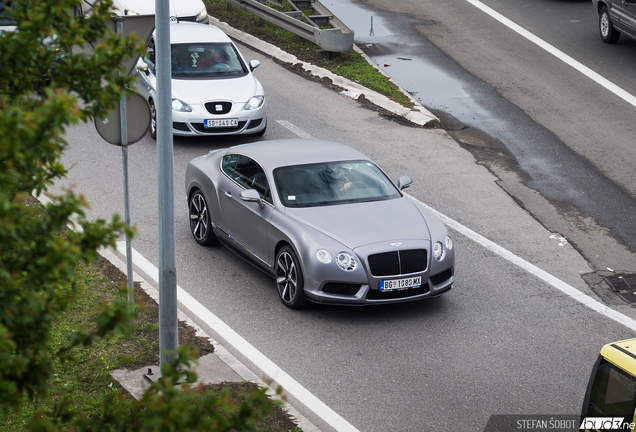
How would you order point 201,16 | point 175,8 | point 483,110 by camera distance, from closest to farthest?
point 483,110 → point 175,8 → point 201,16

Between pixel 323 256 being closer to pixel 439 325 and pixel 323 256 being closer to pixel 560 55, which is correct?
pixel 439 325

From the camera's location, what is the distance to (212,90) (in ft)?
47.4

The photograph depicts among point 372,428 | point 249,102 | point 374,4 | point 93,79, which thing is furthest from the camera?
point 374,4

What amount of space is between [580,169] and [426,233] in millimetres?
6288

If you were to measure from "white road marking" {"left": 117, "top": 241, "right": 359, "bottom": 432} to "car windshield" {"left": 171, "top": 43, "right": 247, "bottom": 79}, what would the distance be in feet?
18.9

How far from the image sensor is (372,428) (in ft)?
22.1

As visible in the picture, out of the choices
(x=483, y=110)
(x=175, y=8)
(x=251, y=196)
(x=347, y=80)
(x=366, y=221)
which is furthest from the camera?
(x=175, y=8)

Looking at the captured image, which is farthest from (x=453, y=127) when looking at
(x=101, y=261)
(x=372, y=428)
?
(x=372, y=428)

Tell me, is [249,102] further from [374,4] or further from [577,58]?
[374,4]

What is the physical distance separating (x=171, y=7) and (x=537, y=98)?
29.7 feet

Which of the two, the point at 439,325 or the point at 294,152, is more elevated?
the point at 294,152

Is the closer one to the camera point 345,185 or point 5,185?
point 5,185

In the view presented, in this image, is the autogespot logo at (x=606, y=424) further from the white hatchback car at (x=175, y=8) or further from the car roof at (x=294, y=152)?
the white hatchback car at (x=175, y=8)

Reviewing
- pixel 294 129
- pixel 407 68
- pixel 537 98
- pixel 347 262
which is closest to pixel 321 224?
pixel 347 262
